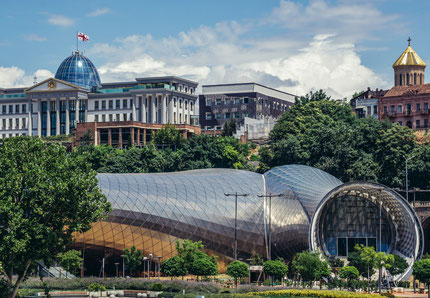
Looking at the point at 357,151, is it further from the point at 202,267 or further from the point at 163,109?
the point at 163,109

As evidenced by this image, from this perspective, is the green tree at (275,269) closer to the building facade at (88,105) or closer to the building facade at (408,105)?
the building facade at (408,105)

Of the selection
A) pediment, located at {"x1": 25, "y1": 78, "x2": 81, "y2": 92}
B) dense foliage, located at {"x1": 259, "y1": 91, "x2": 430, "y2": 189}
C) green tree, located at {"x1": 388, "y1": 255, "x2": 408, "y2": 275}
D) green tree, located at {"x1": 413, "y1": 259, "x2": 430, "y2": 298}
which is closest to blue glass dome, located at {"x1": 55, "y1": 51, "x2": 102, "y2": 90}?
pediment, located at {"x1": 25, "y1": 78, "x2": 81, "y2": 92}

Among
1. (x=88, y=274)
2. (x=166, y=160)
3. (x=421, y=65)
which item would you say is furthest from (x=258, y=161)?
(x=88, y=274)

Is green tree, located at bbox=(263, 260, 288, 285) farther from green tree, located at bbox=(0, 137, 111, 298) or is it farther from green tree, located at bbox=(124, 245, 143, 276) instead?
green tree, located at bbox=(0, 137, 111, 298)

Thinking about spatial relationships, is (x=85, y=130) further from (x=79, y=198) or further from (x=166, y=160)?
(x=79, y=198)

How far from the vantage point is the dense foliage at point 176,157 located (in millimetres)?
139500

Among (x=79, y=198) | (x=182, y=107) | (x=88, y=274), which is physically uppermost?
(x=182, y=107)

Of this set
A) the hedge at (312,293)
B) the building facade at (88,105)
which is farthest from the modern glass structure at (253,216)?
the building facade at (88,105)

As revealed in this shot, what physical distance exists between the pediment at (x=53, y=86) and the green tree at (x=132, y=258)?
316ft

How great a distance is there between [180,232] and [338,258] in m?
18.0

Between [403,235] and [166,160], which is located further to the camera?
[166,160]

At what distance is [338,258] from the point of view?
98.5 metres

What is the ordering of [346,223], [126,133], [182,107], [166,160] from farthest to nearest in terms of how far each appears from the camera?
[182,107] → [126,133] → [166,160] → [346,223]

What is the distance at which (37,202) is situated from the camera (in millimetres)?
66688
